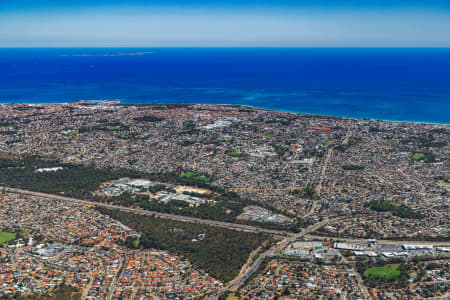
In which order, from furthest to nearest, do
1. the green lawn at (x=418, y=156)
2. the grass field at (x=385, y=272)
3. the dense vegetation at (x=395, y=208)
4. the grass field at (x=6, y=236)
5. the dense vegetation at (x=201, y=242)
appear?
the green lawn at (x=418, y=156) < the dense vegetation at (x=395, y=208) < the grass field at (x=6, y=236) < the dense vegetation at (x=201, y=242) < the grass field at (x=385, y=272)

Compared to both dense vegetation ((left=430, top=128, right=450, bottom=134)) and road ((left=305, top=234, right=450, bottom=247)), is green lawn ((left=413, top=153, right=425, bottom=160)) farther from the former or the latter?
road ((left=305, top=234, right=450, bottom=247))

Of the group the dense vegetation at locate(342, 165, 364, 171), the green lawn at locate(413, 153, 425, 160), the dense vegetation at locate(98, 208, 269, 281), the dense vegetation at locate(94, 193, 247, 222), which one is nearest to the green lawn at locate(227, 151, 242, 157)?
the dense vegetation at locate(94, 193, 247, 222)

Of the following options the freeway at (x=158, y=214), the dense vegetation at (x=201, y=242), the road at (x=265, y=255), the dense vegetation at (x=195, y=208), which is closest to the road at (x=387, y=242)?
the road at (x=265, y=255)

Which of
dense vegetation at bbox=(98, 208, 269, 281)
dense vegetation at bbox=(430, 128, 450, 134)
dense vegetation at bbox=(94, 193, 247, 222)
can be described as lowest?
dense vegetation at bbox=(98, 208, 269, 281)

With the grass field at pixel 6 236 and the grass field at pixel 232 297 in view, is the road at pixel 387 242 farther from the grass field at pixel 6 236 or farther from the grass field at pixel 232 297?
the grass field at pixel 6 236

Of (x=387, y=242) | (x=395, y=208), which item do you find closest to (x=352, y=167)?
(x=395, y=208)

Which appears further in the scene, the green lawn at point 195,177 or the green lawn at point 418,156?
the green lawn at point 418,156

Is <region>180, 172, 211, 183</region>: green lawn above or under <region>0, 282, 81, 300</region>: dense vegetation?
above
